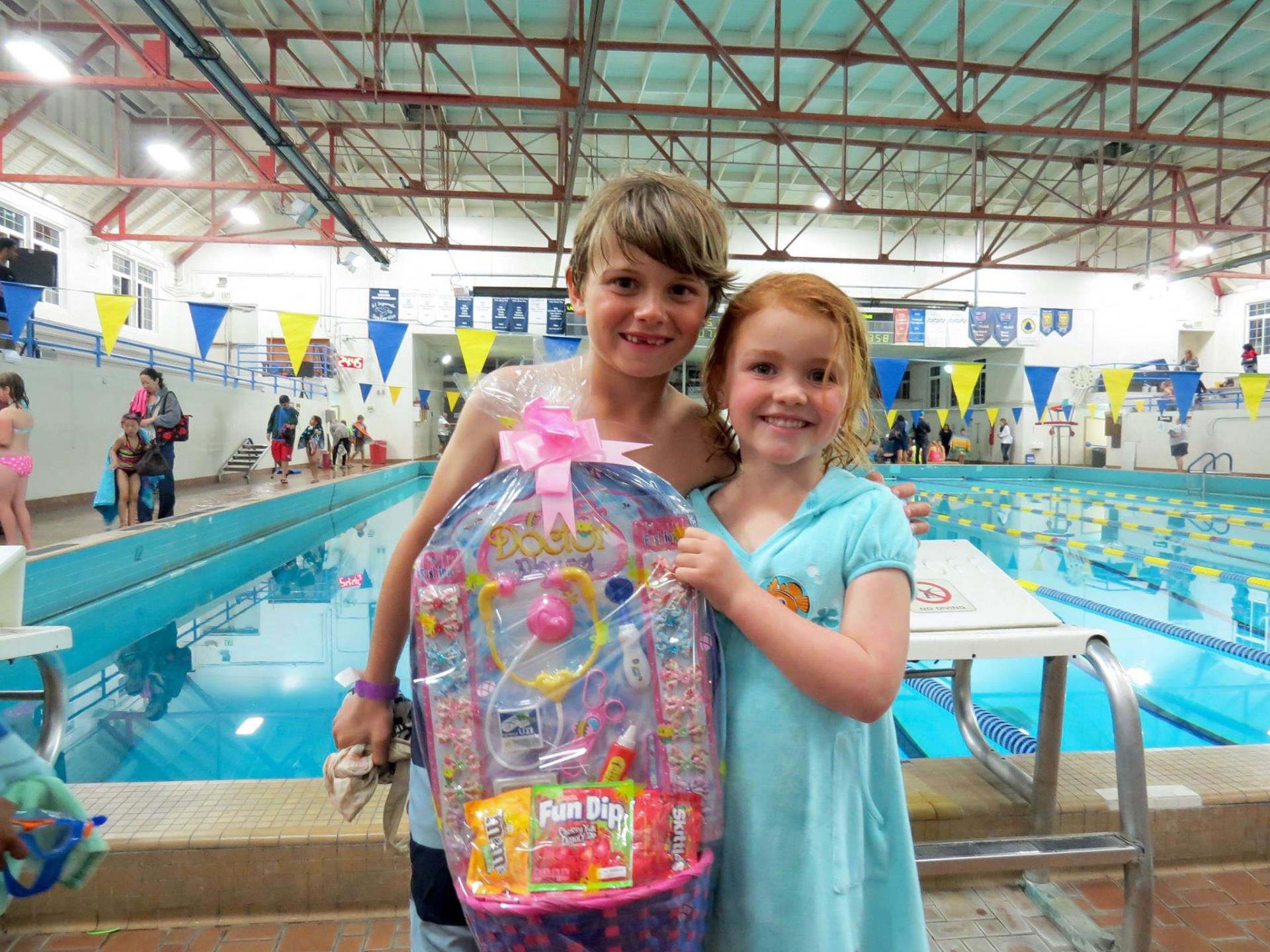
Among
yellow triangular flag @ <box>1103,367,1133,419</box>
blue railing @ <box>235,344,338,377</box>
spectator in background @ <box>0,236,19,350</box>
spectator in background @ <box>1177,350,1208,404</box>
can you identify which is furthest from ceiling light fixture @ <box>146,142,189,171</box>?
spectator in background @ <box>1177,350,1208,404</box>

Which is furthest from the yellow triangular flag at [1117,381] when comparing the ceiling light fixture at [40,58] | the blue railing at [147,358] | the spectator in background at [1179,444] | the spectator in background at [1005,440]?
the ceiling light fixture at [40,58]

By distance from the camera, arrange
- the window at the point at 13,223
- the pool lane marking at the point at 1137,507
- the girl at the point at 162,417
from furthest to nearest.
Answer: the window at the point at 13,223 < the pool lane marking at the point at 1137,507 < the girl at the point at 162,417

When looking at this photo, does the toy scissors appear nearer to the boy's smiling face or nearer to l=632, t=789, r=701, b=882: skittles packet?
l=632, t=789, r=701, b=882: skittles packet

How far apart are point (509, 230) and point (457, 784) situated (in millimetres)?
19343

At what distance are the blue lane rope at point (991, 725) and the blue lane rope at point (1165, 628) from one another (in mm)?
1157

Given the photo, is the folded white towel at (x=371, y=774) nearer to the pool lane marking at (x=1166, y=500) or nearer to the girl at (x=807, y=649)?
the girl at (x=807, y=649)

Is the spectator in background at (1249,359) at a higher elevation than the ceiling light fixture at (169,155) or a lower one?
lower

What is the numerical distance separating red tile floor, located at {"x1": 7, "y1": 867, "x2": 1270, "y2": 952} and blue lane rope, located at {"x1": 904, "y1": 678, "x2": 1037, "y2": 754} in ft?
2.66

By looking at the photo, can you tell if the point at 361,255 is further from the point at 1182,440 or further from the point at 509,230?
the point at 1182,440

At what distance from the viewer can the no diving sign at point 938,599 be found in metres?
1.68

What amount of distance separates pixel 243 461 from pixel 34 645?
560 inches

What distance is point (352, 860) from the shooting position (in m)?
1.75

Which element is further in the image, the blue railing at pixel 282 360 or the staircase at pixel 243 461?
the blue railing at pixel 282 360

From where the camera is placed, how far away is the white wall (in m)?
8.56
